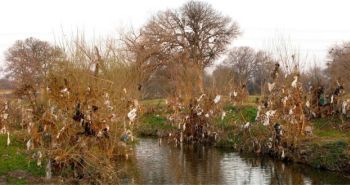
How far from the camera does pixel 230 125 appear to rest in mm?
24672

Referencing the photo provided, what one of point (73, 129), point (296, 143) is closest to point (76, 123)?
point (73, 129)

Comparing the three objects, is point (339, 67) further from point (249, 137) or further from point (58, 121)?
point (58, 121)

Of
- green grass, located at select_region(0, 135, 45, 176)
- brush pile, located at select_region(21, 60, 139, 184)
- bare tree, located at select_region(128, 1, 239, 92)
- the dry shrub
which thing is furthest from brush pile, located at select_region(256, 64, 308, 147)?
bare tree, located at select_region(128, 1, 239, 92)

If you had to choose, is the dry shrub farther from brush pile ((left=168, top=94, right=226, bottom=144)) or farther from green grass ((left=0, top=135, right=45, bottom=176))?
brush pile ((left=168, top=94, right=226, bottom=144))

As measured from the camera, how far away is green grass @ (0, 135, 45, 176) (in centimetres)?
1466

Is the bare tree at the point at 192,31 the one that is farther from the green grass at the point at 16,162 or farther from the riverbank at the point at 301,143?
the green grass at the point at 16,162

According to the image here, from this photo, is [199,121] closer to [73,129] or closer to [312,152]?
[312,152]

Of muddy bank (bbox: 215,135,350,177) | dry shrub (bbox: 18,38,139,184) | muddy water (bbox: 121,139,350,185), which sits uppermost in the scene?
dry shrub (bbox: 18,38,139,184)

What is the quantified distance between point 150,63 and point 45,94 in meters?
29.7

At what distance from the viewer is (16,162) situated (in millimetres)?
15297

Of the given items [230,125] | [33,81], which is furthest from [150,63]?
[33,81]

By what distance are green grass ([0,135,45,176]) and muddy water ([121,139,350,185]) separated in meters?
2.69

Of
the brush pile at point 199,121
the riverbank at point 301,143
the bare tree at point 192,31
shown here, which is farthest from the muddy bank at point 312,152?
the bare tree at point 192,31

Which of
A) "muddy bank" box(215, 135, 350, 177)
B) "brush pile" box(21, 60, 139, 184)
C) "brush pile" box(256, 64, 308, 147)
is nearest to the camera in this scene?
"brush pile" box(21, 60, 139, 184)
